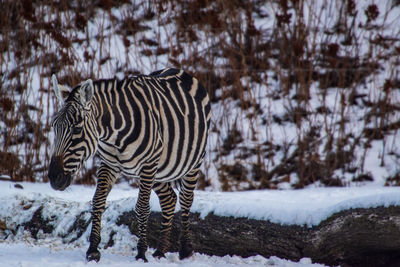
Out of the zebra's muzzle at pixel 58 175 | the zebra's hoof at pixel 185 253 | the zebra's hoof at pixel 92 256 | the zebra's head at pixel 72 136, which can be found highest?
the zebra's head at pixel 72 136

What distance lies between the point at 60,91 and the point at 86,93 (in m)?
0.29

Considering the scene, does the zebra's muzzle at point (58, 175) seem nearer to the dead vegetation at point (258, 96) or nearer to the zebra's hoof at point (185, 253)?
the zebra's hoof at point (185, 253)

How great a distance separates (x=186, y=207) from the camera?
15.3 feet

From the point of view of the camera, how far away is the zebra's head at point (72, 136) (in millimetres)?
3350

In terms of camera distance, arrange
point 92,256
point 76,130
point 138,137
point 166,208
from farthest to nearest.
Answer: point 166,208 < point 92,256 < point 138,137 < point 76,130

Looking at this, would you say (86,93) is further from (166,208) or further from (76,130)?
(166,208)

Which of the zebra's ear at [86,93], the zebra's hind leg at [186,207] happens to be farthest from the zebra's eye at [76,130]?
the zebra's hind leg at [186,207]

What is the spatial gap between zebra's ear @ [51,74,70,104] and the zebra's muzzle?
0.50 metres

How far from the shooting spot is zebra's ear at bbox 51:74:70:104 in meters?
3.60

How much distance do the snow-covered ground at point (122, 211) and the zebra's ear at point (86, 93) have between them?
125 cm

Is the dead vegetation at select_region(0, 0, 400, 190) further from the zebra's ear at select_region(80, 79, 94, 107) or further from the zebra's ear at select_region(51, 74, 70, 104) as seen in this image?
the zebra's ear at select_region(80, 79, 94, 107)

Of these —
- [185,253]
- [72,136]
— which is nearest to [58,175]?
[72,136]

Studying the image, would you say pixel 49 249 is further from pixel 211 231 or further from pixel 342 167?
pixel 342 167

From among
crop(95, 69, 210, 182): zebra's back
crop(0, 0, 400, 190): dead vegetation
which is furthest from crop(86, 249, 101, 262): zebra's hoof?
crop(0, 0, 400, 190): dead vegetation
